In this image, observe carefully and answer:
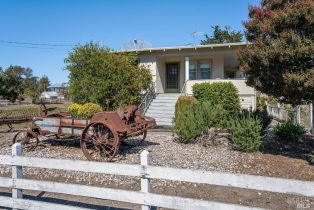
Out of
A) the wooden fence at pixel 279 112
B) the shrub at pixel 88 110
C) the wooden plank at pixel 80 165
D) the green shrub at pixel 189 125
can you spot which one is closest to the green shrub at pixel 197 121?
the green shrub at pixel 189 125

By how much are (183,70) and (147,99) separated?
4188 millimetres

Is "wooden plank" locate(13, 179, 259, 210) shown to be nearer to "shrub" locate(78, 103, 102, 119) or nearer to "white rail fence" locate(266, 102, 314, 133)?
"shrub" locate(78, 103, 102, 119)

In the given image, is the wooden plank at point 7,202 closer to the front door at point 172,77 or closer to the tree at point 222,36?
the front door at point 172,77

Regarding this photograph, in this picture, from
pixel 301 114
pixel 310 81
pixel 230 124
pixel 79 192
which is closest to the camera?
pixel 79 192

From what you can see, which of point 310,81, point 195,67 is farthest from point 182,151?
point 195,67

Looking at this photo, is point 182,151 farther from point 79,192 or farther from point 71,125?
point 79,192

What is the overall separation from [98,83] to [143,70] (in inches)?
154

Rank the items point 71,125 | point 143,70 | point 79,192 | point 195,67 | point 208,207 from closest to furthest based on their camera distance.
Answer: point 208,207 < point 79,192 < point 71,125 < point 143,70 < point 195,67

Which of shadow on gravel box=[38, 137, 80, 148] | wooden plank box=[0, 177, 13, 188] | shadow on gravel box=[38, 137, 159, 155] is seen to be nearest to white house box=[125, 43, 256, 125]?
shadow on gravel box=[38, 137, 159, 155]

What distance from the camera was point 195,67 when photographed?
2395cm

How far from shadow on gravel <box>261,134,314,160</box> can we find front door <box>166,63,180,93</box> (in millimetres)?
12799

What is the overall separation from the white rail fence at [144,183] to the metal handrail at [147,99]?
51.6 feet

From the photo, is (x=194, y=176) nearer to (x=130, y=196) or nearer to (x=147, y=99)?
(x=130, y=196)

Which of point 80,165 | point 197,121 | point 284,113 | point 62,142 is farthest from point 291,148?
point 284,113
